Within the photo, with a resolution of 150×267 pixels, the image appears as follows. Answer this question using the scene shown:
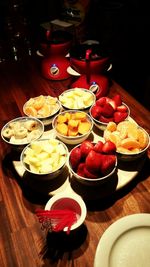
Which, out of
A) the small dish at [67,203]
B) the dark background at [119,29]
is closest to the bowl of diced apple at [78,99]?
the small dish at [67,203]

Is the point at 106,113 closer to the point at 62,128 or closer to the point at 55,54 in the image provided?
the point at 62,128

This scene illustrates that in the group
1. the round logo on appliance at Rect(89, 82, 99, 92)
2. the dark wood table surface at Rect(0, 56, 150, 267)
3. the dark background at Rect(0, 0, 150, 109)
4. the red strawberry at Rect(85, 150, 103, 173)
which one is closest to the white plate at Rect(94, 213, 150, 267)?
the dark wood table surface at Rect(0, 56, 150, 267)

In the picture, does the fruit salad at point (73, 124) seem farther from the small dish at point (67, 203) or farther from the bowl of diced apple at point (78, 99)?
the small dish at point (67, 203)

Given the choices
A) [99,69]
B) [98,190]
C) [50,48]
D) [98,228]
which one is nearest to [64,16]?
[50,48]

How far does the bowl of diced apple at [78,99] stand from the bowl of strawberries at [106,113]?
122 millimetres

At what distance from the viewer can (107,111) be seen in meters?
1.30

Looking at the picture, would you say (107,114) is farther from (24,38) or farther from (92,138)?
(24,38)

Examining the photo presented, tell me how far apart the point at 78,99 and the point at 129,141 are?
502mm

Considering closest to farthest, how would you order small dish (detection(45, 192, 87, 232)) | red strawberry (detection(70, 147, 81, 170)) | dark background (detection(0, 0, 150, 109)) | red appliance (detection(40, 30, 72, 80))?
small dish (detection(45, 192, 87, 232)), red strawberry (detection(70, 147, 81, 170)), red appliance (detection(40, 30, 72, 80)), dark background (detection(0, 0, 150, 109))

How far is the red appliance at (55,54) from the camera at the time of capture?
1807mm

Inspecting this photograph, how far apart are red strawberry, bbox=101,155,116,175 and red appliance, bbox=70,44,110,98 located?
0.74 meters

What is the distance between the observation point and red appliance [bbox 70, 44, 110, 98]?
1.56 metres

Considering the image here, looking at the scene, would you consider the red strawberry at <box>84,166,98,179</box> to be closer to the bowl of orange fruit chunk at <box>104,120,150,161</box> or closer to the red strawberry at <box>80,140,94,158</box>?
the red strawberry at <box>80,140,94,158</box>

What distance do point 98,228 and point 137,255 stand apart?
0.19 meters
